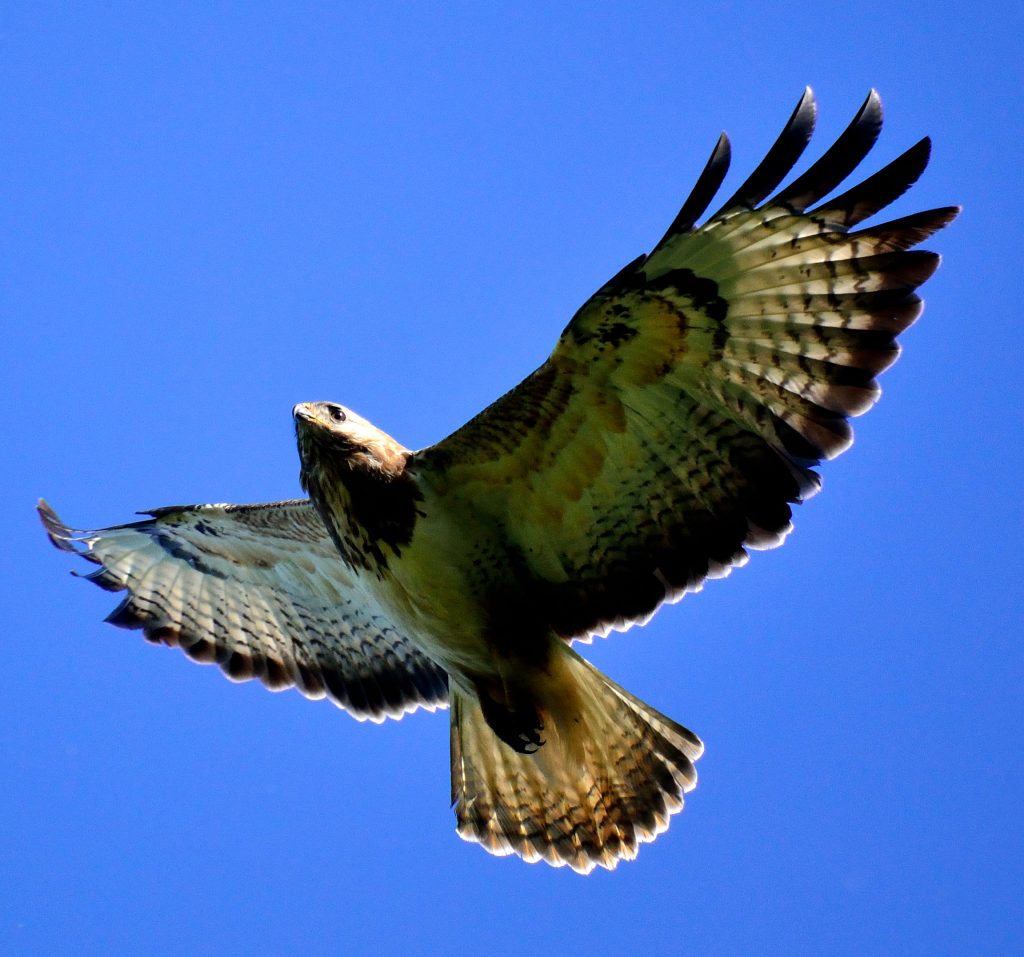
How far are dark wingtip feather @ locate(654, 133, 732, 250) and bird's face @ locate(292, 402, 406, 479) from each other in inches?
65.1

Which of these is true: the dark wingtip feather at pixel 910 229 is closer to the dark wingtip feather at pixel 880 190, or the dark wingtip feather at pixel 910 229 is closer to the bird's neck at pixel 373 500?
the dark wingtip feather at pixel 880 190

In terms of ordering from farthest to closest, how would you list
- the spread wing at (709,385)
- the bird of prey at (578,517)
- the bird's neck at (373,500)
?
the bird's neck at (373,500) < the bird of prey at (578,517) < the spread wing at (709,385)

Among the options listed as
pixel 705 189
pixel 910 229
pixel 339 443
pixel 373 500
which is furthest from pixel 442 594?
pixel 910 229

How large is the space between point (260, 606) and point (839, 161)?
4001 millimetres

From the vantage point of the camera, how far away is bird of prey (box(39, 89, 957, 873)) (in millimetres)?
5148

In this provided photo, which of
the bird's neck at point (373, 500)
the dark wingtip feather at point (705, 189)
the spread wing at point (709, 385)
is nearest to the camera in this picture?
the dark wingtip feather at point (705, 189)

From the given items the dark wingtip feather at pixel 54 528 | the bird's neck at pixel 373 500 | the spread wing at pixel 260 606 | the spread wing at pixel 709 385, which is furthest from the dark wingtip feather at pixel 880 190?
the dark wingtip feather at pixel 54 528

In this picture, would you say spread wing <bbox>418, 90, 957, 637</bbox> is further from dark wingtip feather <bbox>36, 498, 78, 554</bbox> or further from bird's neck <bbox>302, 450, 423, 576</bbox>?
dark wingtip feather <bbox>36, 498, 78, 554</bbox>

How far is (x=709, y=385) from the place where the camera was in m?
5.41

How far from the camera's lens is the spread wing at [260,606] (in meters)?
7.18

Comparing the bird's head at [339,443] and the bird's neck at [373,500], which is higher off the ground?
the bird's head at [339,443]

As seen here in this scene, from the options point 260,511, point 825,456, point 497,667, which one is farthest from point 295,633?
point 825,456

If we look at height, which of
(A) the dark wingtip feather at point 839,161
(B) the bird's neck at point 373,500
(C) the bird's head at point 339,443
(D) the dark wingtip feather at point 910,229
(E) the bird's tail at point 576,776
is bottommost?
(E) the bird's tail at point 576,776

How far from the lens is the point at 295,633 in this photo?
24.2 ft
